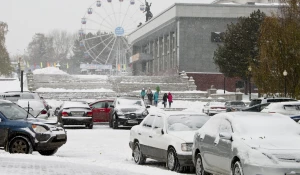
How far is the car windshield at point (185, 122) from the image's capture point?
51.6ft

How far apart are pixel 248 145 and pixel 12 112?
8.88 m

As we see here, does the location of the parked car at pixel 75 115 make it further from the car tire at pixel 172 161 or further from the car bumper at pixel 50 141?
the car tire at pixel 172 161

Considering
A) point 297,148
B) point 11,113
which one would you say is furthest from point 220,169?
point 11,113

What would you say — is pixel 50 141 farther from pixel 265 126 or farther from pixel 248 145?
pixel 248 145

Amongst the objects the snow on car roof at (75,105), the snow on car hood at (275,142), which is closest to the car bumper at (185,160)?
the snow on car hood at (275,142)

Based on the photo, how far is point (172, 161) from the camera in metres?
14.8

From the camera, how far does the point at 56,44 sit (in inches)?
7746

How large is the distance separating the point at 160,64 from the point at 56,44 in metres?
90.5

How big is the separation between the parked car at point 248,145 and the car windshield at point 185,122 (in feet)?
6.59

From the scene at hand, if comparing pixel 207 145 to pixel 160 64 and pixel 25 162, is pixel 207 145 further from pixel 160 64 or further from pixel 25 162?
pixel 160 64

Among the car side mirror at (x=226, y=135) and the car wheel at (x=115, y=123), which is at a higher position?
the car side mirror at (x=226, y=135)

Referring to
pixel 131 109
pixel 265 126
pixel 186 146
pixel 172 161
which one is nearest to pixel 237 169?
pixel 265 126

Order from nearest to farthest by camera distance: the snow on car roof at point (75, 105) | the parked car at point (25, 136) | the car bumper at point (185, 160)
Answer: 1. the car bumper at point (185, 160)
2. the parked car at point (25, 136)
3. the snow on car roof at point (75, 105)

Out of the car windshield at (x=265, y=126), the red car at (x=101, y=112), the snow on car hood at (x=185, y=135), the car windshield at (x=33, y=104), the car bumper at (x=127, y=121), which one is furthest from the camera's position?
the red car at (x=101, y=112)
